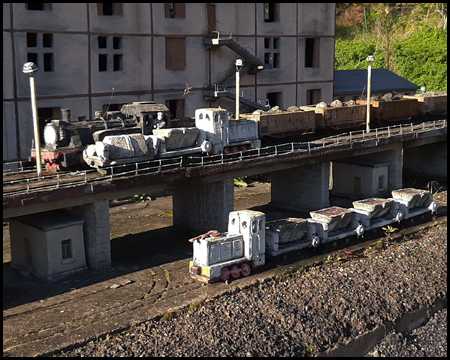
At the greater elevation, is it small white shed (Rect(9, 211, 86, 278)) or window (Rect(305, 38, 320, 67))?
window (Rect(305, 38, 320, 67))

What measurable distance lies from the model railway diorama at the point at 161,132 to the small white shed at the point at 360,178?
8.93 feet

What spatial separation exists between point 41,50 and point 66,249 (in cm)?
1588

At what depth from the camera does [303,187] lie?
41.8 m

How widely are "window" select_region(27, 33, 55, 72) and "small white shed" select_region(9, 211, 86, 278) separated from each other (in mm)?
13690

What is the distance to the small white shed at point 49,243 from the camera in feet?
94.7

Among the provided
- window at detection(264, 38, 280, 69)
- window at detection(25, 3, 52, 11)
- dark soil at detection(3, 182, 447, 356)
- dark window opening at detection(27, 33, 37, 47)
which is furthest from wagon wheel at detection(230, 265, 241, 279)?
window at detection(264, 38, 280, 69)

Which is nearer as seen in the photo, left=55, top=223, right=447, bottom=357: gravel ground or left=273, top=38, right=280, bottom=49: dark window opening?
left=55, top=223, right=447, bottom=357: gravel ground

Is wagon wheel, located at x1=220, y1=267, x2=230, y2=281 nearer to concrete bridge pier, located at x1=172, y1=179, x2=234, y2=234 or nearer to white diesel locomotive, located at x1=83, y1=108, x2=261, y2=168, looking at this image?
concrete bridge pier, located at x1=172, y1=179, x2=234, y2=234

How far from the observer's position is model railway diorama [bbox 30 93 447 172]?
31.2m

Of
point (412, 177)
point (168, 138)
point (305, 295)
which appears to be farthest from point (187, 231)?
point (412, 177)

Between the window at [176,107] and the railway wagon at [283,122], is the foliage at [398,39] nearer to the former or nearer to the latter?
the window at [176,107]

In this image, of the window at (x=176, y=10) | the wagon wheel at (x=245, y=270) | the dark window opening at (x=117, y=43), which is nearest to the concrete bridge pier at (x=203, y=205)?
the wagon wheel at (x=245, y=270)

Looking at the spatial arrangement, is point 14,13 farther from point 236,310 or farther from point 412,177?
point 412,177

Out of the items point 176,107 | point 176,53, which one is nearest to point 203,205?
point 176,107
